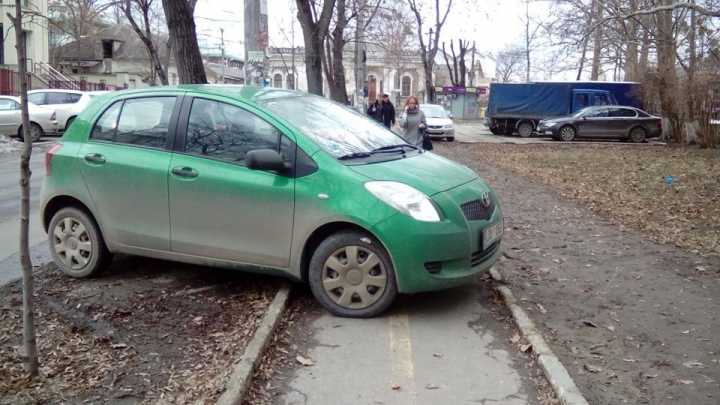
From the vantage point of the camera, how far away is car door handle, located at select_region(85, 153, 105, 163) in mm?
5676

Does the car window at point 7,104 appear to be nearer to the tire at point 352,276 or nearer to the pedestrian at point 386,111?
the pedestrian at point 386,111

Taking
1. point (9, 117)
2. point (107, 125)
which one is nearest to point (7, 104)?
point (9, 117)

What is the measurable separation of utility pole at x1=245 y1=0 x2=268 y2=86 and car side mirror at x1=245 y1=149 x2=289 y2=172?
10.9 meters

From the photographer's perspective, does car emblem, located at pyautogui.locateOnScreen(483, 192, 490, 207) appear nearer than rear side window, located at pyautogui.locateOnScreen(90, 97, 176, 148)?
Yes

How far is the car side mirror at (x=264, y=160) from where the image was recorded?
4.99 metres

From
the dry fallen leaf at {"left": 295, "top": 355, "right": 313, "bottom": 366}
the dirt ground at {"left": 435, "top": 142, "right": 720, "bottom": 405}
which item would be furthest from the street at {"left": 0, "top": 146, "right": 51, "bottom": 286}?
the dirt ground at {"left": 435, "top": 142, "right": 720, "bottom": 405}

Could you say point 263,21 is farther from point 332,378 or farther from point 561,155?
point 332,378

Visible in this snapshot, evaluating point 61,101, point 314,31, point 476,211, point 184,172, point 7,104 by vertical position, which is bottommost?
point 476,211

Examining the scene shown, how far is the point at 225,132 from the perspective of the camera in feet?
17.9

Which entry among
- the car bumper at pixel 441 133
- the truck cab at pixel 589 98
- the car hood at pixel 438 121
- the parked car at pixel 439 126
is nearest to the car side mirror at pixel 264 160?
the parked car at pixel 439 126

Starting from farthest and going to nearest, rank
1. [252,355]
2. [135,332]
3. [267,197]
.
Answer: [267,197]
[135,332]
[252,355]

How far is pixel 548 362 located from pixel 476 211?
1398 mm

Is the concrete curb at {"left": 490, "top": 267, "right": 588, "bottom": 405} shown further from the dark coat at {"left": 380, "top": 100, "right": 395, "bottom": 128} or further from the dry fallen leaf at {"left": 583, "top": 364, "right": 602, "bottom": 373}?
the dark coat at {"left": 380, "top": 100, "right": 395, "bottom": 128}

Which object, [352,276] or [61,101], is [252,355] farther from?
[61,101]
